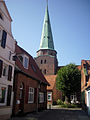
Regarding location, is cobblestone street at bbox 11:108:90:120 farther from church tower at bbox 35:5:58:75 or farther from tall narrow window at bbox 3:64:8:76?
church tower at bbox 35:5:58:75

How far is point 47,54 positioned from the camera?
54.7m

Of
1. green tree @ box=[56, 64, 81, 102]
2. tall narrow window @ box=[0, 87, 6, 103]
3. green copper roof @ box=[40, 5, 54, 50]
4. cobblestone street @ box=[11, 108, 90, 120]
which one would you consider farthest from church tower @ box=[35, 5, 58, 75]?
tall narrow window @ box=[0, 87, 6, 103]

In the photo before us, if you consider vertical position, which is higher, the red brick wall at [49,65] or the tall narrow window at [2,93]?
the red brick wall at [49,65]

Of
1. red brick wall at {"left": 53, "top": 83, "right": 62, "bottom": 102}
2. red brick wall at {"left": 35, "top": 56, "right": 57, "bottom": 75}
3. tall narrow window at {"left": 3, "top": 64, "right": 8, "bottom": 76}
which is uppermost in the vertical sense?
red brick wall at {"left": 35, "top": 56, "right": 57, "bottom": 75}

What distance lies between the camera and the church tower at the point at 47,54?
176ft

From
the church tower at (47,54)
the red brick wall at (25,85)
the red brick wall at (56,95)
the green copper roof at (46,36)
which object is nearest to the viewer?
the red brick wall at (25,85)

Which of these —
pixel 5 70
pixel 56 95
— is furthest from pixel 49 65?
pixel 5 70

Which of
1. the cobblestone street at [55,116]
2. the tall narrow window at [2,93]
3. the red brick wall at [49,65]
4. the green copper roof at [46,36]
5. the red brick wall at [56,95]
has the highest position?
the green copper roof at [46,36]

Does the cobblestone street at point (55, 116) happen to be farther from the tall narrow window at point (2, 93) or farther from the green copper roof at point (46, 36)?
the green copper roof at point (46, 36)

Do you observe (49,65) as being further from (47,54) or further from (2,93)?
(2,93)

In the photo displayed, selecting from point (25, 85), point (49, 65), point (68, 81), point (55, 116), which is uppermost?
point (49, 65)

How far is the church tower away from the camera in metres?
53.6

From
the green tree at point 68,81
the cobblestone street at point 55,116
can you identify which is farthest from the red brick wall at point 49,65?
the cobblestone street at point 55,116

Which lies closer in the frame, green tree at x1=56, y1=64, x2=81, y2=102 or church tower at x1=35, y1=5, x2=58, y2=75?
green tree at x1=56, y1=64, x2=81, y2=102
